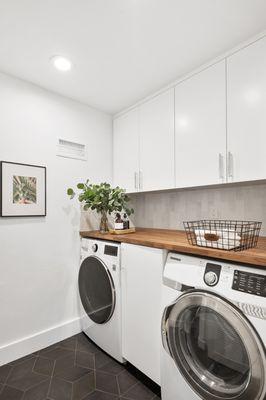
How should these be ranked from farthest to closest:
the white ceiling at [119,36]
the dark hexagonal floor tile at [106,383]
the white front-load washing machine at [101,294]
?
the white front-load washing machine at [101,294] < the dark hexagonal floor tile at [106,383] < the white ceiling at [119,36]

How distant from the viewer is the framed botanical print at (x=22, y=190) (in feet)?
5.90

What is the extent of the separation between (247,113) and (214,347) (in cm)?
140

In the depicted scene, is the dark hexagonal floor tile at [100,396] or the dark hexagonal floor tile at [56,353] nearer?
the dark hexagonal floor tile at [100,396]

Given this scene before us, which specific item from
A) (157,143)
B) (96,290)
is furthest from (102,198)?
(96,290)

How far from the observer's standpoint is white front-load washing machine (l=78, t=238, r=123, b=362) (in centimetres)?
176

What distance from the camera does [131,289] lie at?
1.64m

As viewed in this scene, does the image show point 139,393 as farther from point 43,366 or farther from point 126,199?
point 126,199

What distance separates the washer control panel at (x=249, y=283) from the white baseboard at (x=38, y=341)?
1.73m

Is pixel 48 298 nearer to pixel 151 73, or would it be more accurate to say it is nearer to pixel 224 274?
pixel 224 274

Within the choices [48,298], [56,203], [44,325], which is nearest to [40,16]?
[56,203]

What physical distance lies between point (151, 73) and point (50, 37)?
0.79 metres

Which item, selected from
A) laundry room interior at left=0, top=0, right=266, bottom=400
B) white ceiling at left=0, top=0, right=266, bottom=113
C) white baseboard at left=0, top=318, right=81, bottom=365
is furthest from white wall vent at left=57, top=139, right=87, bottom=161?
white baseboard at left=0, top=318, right=81, bottom=365

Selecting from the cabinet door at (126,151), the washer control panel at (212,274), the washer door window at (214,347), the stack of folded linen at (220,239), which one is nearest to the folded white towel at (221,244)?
the stack of folded linen at (220,239)

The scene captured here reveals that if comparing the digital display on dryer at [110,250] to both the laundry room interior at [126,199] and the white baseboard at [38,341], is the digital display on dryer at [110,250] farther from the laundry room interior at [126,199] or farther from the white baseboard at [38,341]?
the white baseboard at [38,341]
